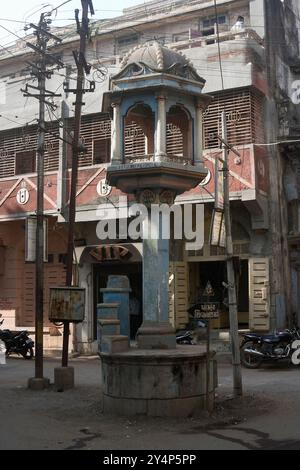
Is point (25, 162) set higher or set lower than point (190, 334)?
higher

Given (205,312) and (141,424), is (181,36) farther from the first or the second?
(141,424)

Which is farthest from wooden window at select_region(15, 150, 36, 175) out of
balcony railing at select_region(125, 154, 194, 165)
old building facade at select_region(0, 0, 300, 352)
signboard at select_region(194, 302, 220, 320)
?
signboard at select_region(194, 302, 220, 320)

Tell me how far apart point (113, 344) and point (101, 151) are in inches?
444

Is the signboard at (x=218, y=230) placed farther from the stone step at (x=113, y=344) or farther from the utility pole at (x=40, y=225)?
the utility pole at (x=40, y=225)

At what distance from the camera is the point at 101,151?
19812 millimetres

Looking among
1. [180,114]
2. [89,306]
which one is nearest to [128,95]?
[180,114]

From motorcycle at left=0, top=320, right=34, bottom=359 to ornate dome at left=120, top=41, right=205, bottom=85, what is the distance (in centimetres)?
1120

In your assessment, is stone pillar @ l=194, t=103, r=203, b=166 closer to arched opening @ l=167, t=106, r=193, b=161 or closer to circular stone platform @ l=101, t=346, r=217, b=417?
arched opening @ l=167, t=106, r=193, b=161

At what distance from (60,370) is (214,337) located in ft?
21.8

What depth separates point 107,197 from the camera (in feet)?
61.5

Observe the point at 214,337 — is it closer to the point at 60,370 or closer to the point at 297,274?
the point at 297,274

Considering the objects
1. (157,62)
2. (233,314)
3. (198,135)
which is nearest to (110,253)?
(233,314)

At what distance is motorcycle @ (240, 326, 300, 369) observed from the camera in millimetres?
15734

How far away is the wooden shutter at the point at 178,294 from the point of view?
715 inches
